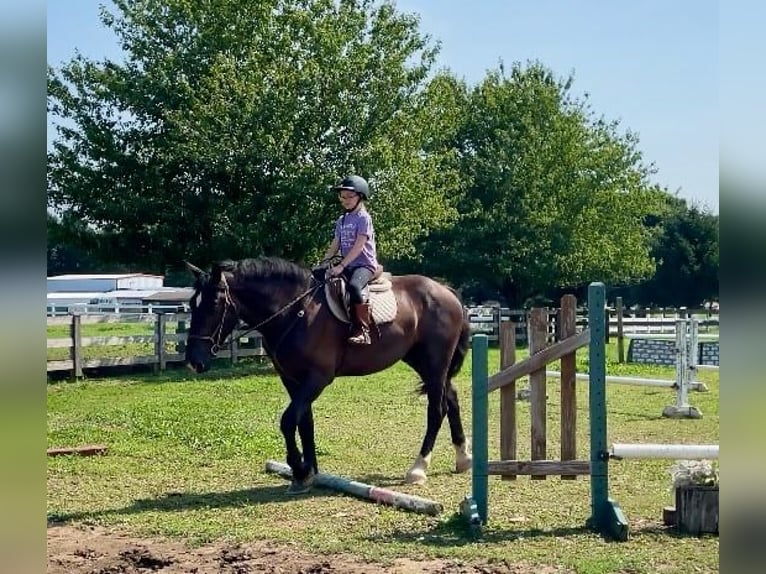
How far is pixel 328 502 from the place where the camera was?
7590 mm

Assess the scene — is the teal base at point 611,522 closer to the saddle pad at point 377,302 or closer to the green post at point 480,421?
the green post at point 480,421

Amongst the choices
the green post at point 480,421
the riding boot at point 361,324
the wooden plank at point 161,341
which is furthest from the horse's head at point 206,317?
the wooden plank at point 161,341

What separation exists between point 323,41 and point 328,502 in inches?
685

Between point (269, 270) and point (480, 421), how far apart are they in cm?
273

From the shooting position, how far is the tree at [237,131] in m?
21.9

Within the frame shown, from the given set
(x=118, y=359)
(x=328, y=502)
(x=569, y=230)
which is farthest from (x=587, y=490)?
(x=569, y=230)

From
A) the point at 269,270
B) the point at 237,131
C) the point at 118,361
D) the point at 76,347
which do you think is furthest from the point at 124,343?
the point at 269,270

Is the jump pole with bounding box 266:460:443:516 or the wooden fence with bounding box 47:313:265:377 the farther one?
the wooden fence with bounding box 47:313:265:377

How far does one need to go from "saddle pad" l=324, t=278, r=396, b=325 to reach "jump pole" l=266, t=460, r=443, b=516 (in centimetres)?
152

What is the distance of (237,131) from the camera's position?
21.9m

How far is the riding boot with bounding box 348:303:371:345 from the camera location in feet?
27.0

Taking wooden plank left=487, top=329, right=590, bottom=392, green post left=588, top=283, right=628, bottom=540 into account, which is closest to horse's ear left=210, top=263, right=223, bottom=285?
wooden plank left=487, top=329, right=590, bottom=392

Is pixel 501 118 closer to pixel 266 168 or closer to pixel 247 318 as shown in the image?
pixel 266 168

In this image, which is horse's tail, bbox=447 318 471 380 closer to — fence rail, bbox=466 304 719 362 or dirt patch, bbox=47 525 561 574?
dirt patch, bbox=47 525 561 574
